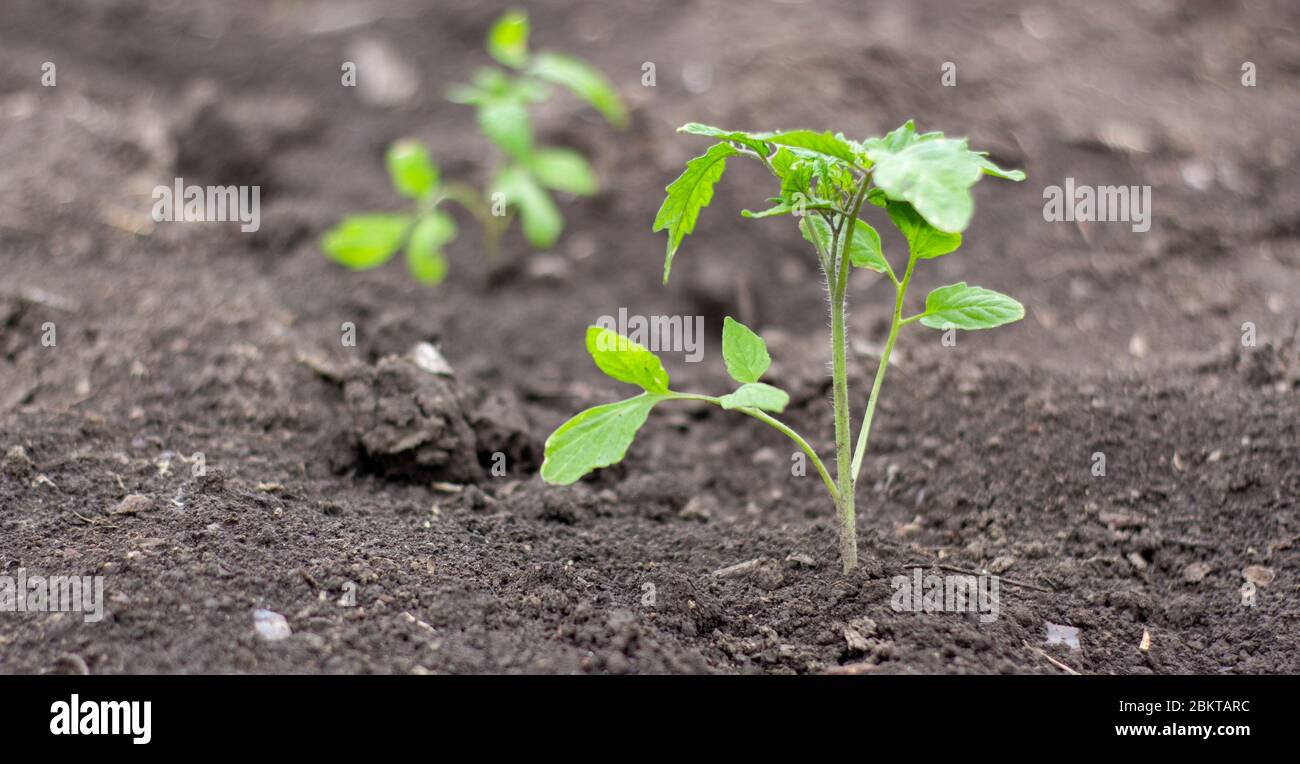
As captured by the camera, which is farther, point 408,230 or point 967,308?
point 408,230

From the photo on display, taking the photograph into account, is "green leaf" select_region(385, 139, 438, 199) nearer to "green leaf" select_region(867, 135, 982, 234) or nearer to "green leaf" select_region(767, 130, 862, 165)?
"green leaf" select_region(767, 130, 862, 165)

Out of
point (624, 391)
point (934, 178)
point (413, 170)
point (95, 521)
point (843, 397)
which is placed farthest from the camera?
point (413, 170)

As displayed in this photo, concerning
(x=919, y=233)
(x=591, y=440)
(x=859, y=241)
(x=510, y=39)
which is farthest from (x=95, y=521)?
(x=510, y=39)

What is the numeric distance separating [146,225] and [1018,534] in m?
3.23

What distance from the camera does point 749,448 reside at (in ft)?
10.3

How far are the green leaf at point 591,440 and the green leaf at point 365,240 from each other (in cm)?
180

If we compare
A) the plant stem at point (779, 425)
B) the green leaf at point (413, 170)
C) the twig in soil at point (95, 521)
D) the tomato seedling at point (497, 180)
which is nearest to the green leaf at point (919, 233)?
the plant stem at point (779, 425)

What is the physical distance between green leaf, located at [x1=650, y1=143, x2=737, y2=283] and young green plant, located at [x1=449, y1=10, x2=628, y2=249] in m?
1.50

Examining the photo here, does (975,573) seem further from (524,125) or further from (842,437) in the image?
(524,125)

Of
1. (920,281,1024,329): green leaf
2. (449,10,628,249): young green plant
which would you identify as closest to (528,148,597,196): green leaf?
(449,10,628,249): young green plant

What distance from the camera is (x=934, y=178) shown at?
1.75 m

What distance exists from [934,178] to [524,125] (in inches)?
79.8
